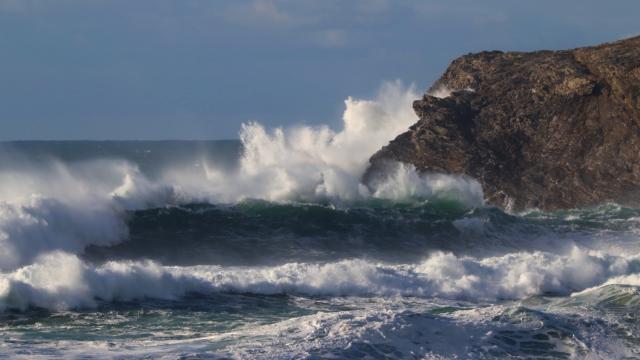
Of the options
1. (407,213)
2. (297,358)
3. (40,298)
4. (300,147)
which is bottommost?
(297,358)

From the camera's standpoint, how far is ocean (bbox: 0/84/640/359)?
48.7ft

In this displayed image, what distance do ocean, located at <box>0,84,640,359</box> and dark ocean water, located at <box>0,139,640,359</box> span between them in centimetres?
4

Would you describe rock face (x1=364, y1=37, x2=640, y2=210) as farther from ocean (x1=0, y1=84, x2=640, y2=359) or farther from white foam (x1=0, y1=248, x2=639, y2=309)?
white foam (x1=0, y1=248, x2=639, y2=309)

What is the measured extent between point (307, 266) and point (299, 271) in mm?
466

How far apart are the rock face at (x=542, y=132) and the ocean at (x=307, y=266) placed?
38.0 inches

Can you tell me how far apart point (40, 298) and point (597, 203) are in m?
20.5

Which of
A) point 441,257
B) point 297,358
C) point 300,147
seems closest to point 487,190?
point 300,147

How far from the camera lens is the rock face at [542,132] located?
34562 mm

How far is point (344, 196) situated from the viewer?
3469 cm

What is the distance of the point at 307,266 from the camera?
2194 cm

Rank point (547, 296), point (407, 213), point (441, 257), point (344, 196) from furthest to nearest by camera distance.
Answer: point (344, 196), point (407, 213), point (441, 257), point (547, 296)

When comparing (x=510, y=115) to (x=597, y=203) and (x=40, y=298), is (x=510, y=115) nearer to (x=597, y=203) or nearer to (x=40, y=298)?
(x=597, y=203)

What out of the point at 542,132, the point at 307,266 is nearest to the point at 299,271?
the point at 307,266

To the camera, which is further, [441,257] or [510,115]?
[510,115]
